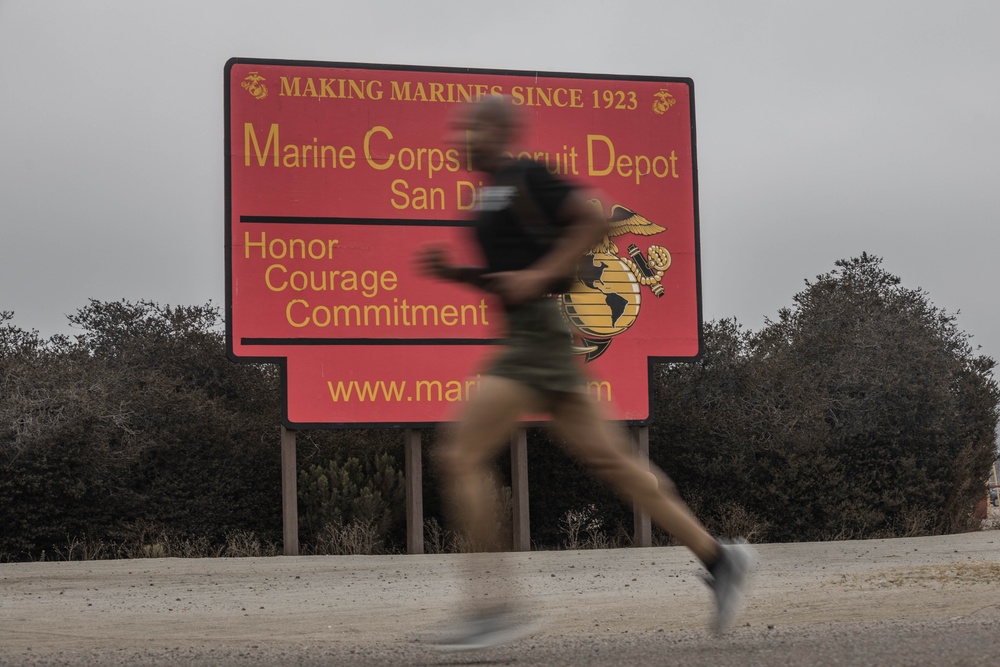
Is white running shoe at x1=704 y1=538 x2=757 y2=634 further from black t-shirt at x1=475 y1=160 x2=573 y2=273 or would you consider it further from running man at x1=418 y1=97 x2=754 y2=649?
black t-shirt at x1=475 y1=160 x2=573 y2=273

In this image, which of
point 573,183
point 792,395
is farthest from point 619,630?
point 792,395

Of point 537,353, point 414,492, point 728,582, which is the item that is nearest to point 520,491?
point 414,492

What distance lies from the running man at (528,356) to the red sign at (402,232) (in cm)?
888

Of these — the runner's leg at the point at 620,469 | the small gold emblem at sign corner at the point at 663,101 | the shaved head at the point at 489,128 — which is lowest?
the runner's leg at the point at 620,469

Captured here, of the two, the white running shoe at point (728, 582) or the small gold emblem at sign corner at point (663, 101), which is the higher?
the small gold emblem at sign corner at point (663, 101)

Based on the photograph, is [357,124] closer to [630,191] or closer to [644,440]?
[630,191]

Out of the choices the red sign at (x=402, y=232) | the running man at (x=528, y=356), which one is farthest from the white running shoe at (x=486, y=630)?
the red sign at (x=402, y=232)

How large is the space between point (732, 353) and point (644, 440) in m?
3.60

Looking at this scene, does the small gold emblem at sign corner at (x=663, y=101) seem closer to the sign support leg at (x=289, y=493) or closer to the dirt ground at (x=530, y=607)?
the dirt ground at (x=530, y=607)

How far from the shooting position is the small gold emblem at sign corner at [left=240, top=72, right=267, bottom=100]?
1416cm

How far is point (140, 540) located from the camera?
14812 mm

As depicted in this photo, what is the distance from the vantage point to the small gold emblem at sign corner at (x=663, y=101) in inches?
601

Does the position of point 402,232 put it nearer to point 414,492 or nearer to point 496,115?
point 414,492

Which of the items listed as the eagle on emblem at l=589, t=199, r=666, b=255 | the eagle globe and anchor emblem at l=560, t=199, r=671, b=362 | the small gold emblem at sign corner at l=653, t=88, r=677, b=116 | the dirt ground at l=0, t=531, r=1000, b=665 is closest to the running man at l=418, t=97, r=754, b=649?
the dirt ground at l=0, t=531, r=1000, b=665
